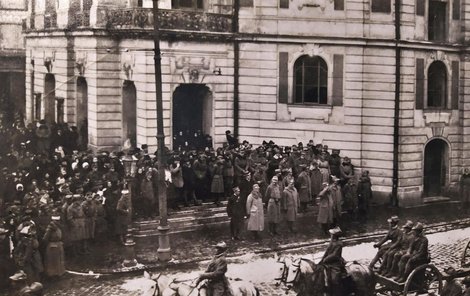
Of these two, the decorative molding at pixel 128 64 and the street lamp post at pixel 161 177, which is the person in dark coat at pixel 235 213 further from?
the decorative molding at pixel 128 64

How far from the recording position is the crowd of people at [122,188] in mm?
Answer: 17203

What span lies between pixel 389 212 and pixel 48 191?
A: 542 inches

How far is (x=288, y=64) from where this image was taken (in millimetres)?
28672

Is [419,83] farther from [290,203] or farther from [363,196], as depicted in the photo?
[290,203]

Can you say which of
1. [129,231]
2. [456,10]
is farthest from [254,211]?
[456,10]

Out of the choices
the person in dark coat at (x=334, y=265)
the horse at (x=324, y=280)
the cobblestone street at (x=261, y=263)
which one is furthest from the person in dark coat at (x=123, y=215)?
the person in dark coat at (x=334, y=265)

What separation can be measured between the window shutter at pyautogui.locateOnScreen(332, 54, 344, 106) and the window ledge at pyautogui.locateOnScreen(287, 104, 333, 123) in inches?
26.0

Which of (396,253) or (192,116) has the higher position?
(192,116)

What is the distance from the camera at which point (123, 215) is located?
66.6 feet

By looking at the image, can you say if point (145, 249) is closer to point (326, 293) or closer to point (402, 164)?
point (326, 293)

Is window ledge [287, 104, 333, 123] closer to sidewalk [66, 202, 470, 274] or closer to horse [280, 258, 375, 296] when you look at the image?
sidewalk [66, 202, 470, 274]

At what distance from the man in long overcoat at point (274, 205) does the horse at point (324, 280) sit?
7.01m

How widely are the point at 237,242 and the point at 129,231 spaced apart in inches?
136

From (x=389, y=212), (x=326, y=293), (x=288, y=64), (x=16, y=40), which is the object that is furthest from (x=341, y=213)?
(x=16, y=40)
